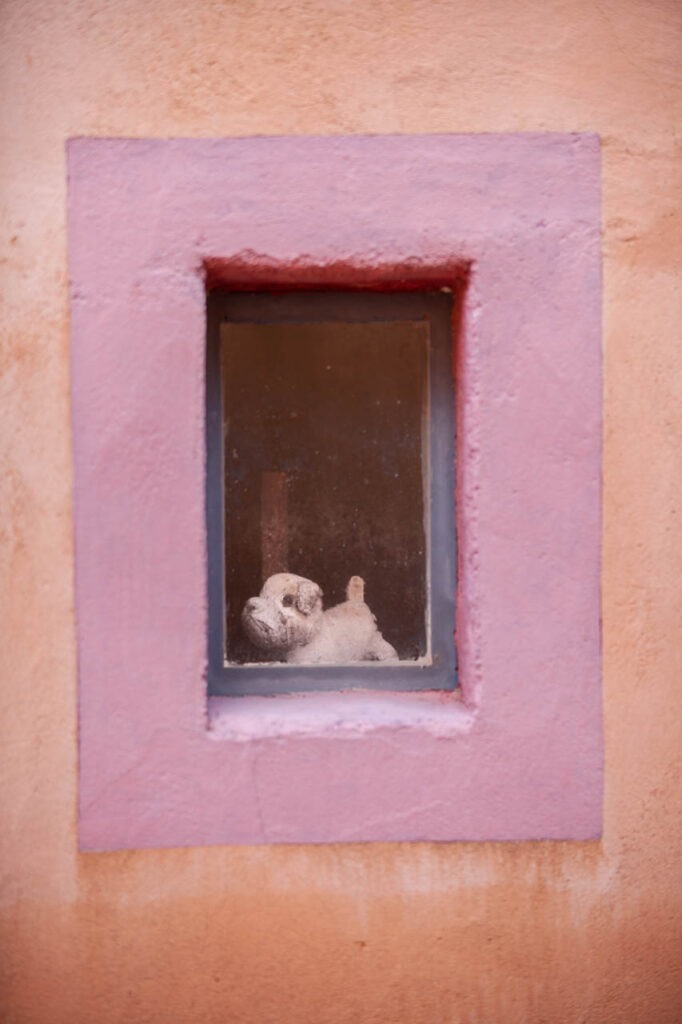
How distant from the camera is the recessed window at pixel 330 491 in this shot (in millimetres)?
1688

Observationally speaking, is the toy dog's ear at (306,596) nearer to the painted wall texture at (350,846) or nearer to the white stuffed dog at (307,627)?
the white stuffed dog at (307,627)

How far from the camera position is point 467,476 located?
1561mm

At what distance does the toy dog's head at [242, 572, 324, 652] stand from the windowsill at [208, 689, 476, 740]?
147mm

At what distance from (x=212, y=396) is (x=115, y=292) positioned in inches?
12.9

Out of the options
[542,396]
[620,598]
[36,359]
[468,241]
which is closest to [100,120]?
[36,359]

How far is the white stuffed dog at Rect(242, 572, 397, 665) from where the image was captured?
5.72 ft

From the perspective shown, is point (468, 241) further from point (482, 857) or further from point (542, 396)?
point (482, 857)

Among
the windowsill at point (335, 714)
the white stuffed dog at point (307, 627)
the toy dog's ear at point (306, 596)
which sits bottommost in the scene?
the windowsill at point (335, 714)

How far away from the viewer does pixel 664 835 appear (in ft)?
5.17

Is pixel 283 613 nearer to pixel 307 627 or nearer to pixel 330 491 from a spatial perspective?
pixel 307 627

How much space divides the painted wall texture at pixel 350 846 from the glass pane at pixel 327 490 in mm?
446

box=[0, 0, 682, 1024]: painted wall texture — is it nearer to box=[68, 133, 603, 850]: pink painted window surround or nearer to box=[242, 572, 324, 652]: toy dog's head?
box=[68, 133, 603, 850]: pink painted window surround

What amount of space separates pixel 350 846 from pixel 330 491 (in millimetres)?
896

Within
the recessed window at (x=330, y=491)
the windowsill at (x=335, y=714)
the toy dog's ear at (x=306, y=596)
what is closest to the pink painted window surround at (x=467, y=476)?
the windowsill at (x=335, y=714)
